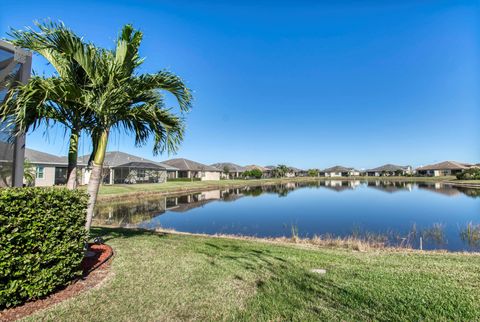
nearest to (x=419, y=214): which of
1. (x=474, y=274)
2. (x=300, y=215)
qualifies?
(x=300, y=215)

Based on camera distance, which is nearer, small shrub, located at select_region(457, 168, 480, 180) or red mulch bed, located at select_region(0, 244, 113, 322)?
red mulch bed, located at select_region(0, 244, 113, 322)

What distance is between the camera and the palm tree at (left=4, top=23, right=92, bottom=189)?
4473 mm

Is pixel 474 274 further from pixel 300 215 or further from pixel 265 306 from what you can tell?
pixel 300 215

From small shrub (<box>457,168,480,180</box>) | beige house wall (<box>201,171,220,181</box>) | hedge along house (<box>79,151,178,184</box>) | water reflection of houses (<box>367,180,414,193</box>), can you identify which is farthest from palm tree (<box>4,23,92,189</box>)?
small shrub (<box>457,168,480,180</box>)

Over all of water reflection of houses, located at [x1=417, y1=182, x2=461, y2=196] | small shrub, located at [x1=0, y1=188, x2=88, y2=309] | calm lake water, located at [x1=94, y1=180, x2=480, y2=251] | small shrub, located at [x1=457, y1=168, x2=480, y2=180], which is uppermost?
small shrub, located at [x1=457, y1=168, x2=480, y2=180]

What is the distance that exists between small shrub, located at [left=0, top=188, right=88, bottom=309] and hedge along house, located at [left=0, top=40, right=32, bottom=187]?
87.5 inches

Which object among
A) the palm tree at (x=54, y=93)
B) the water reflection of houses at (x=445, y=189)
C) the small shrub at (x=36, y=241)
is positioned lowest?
the water reflection of houses at (x=445, y=189)

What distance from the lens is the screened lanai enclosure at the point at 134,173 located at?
3219 centimetres

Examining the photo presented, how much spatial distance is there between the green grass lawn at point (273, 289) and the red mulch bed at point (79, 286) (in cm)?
16

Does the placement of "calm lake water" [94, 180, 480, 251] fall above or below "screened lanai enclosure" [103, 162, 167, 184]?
below

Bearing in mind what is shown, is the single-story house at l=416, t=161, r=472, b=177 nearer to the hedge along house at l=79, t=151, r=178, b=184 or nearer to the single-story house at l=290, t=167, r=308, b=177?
the single-story house at l=290, t=167, r=308, b=177

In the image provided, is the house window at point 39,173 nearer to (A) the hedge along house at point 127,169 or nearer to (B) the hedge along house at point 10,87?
(A) the hedge along house at point 127,169

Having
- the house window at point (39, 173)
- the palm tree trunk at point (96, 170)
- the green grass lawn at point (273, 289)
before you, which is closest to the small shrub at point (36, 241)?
the green grass lawn at point (273, 289)

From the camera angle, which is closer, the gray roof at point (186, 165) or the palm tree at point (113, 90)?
the palm tree at point (113, 90)
